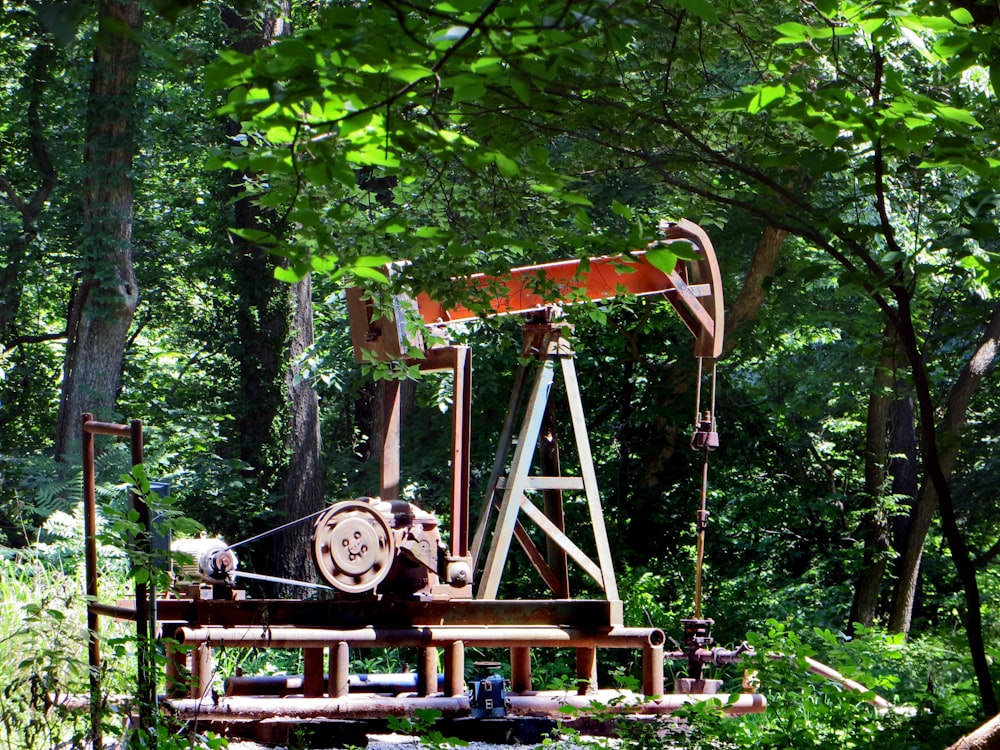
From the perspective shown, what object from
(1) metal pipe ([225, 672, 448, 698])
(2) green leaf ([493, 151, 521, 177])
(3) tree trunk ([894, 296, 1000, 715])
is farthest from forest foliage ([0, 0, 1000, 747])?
(1) metal pipe ([225, 672, 448, 698])

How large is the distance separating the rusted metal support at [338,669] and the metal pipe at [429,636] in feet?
0.13

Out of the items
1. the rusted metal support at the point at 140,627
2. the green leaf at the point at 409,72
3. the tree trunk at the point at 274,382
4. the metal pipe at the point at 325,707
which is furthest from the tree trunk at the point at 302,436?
the green leaf at the point at 409,72

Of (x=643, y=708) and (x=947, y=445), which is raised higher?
(x=947, y=445)

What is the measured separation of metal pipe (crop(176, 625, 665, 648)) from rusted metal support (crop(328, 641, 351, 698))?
1.6 inches

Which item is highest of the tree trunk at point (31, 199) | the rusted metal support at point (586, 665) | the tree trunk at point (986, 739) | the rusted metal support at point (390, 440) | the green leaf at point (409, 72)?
the tree trunk at point (31, 199)

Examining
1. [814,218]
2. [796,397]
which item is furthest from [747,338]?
[814,218]

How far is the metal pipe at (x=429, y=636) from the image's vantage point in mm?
6086

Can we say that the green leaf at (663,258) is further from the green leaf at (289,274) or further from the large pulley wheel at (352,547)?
the large pulley wheel at (352,547)

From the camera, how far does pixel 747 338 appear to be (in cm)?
1218

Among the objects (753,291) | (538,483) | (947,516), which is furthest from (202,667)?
(753,291)

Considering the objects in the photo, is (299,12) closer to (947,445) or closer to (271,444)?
(271,444)

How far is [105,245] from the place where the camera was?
1357cm

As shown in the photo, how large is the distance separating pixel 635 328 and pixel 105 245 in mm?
6294

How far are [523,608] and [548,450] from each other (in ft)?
4.93
